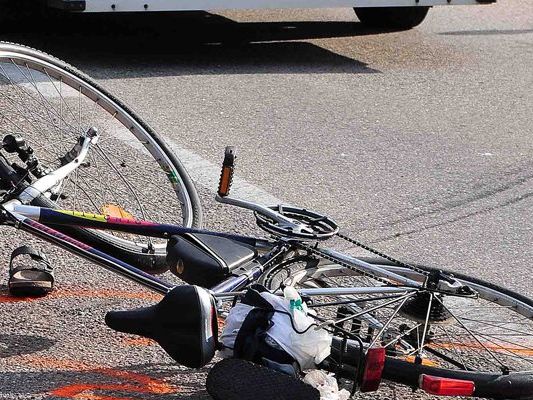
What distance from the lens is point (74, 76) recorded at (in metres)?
4.61

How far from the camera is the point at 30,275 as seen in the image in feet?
14.2

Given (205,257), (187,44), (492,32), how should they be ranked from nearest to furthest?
(205,257) < (187,44) < (492,32)

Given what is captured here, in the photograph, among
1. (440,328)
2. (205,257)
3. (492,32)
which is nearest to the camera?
(205,257)

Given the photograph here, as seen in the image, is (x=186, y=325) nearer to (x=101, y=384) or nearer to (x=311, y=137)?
(x=101, y=384)

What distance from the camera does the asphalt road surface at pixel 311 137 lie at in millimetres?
3959

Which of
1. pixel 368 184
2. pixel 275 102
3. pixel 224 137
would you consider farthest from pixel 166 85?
pixel 368 184

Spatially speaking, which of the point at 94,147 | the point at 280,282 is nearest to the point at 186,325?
the point at 280,282

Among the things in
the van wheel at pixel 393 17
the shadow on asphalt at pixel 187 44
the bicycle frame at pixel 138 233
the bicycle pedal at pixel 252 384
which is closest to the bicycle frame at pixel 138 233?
the bicycle frame at pixel 138 233

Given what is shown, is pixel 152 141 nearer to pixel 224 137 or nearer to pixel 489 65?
pixel 224 137

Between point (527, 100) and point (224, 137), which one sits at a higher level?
point (527, 100)

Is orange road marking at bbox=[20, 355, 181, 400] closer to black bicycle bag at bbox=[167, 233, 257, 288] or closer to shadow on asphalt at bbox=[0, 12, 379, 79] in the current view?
black bicycle bag at bbox=[167, 233, 257, 288]

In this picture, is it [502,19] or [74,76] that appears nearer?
[74,76]

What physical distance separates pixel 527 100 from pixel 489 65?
1.44 meters

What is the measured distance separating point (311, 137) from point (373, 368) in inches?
157
